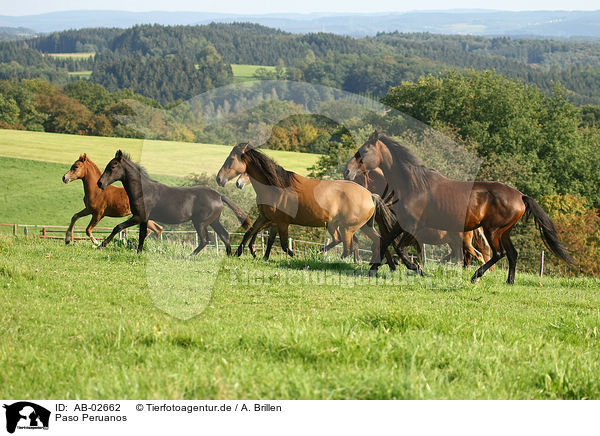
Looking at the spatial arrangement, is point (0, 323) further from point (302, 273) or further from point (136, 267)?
point (302, 273)

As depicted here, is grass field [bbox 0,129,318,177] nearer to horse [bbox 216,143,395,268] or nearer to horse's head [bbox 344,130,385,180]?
horse [bbox 216,143,395,268]

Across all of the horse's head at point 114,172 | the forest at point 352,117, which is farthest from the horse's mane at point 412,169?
the horse's head at point 114,172

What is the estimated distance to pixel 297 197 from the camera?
1152 cm

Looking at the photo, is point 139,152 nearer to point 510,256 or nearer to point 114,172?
point 114,172

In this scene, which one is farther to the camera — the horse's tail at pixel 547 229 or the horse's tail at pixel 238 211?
the horse's tail at pixel 238 211

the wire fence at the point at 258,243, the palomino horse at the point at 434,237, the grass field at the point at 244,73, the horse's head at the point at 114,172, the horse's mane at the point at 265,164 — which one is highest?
the grass field at the point at 244,73

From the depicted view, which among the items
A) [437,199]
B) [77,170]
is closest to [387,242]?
[437,199]

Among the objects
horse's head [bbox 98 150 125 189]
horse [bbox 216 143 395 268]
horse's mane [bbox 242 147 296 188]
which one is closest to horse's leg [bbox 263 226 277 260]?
horse [bbox 216 143 395 268]

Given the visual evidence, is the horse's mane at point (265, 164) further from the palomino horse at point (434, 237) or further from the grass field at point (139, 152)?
the palomino horse at point (434, 237)

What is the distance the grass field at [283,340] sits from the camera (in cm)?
393

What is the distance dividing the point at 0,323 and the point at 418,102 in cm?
4145
